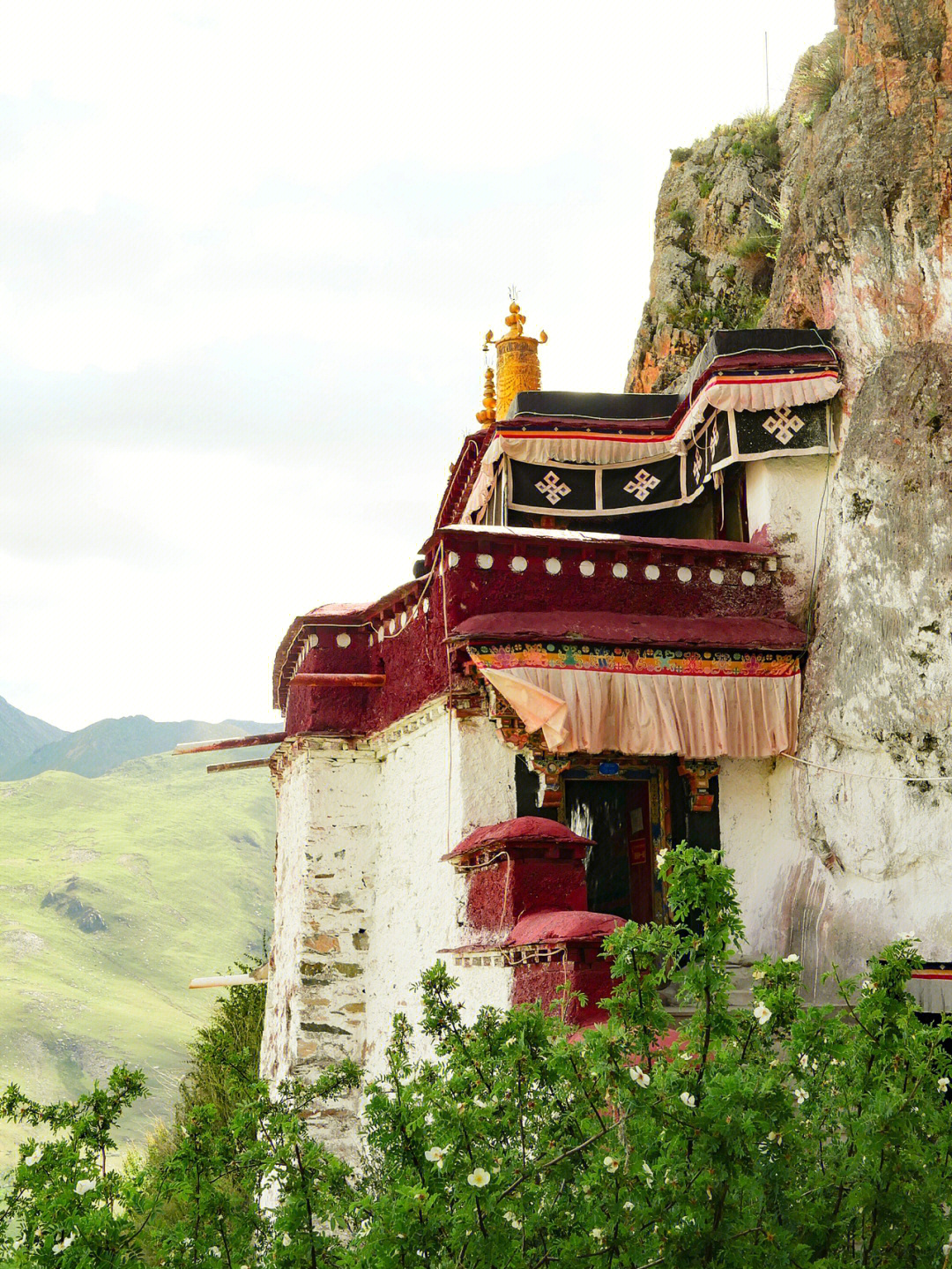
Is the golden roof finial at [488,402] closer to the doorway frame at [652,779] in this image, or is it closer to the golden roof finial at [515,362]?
the golden roof finial at [515,362]

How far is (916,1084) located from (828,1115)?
0.35m

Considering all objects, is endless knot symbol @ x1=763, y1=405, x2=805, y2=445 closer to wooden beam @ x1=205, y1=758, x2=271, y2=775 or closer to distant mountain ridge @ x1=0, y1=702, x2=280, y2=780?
wooden beam @ x1=205, y1=758, x2=271, y2=775

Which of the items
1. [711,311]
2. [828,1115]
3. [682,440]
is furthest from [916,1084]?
[711,311]

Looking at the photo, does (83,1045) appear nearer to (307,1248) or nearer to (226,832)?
(226,832)

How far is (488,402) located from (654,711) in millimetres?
8452

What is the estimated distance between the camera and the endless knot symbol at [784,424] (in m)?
11.1

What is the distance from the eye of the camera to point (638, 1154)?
4234mm

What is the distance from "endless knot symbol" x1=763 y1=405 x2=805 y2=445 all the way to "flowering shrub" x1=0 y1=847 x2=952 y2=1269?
692 cm

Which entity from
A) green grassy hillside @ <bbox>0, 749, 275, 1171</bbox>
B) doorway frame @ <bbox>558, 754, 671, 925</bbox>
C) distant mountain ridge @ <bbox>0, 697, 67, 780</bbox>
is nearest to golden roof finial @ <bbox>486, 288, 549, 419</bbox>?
doorway frame @ <bbox>558, 754, 671, 925</bbox>

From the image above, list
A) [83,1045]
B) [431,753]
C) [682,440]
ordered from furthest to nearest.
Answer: [83,1045] → [682,440] → [431,753]

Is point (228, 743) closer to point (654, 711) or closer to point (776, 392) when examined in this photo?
point (654, 711)

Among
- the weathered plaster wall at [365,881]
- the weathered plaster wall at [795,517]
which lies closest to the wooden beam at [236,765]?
the weathered plaster wall at [365,881]

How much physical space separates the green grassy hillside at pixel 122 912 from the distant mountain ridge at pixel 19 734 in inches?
942

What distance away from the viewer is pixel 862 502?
414 inches
